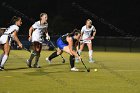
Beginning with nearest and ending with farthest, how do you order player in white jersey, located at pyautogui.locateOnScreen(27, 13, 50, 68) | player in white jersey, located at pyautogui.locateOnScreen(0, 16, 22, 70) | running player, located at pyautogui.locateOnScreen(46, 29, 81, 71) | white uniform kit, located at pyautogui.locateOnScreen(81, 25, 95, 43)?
player in white jersey, located at pyautogui.locateOnScreen(0, 16, 22, 70) < running player, located at pyautogui.locateOnScreen(46, 29, 81, 71) < player in white jersey, located at pyautogui.locateOnScreen(27, 13, 50, 68) < white uniform kit, located at pyautogui.locateOnScreen(81, 25, 95, 43)

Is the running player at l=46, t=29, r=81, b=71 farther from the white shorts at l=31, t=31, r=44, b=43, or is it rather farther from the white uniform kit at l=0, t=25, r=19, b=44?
the white uniform kit at l=0, t=25, r=19, b=44

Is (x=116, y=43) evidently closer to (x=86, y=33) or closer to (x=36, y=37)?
(x=86, y=33)

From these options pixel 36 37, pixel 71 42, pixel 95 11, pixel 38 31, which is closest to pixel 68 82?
pixel 71 42

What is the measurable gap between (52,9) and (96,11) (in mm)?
5229

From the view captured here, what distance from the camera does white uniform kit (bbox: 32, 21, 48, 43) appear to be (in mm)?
18141

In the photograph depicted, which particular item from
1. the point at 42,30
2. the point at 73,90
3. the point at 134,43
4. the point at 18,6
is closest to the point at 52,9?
the point at 18,6

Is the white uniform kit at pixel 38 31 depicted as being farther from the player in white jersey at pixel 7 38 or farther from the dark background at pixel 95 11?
the dark background at pixel 95 11

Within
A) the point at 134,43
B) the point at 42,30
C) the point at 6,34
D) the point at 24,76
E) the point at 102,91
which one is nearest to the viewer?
the point at 102,91

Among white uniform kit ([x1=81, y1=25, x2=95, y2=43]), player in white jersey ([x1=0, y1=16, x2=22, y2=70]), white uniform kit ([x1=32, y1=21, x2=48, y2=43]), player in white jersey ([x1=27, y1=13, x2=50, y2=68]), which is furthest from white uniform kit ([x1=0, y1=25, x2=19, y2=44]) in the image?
white uniform kit ([x1=81, y1=25, x2=95, y2=43])

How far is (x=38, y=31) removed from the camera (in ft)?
60.1

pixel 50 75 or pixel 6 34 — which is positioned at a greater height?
pixel 6 34

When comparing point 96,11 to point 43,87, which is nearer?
point 43,87

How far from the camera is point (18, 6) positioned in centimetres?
5462

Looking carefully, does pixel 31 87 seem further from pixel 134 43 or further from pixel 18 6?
pixel 18 6
